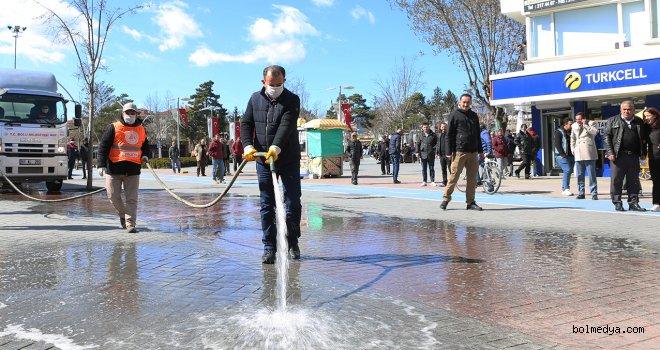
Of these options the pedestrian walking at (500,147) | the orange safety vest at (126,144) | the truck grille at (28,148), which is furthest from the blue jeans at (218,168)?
the orange safety vest at (126,144)

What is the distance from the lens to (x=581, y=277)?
16.3 ft

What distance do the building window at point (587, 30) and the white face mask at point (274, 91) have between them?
17974mm

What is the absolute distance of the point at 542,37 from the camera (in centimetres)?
2161

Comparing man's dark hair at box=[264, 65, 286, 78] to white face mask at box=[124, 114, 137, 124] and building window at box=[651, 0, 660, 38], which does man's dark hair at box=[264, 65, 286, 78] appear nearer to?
white face mask at box=[124, 114, 137, 124]

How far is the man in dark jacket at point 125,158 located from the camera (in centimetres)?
800

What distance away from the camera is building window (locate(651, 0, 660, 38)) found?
18938mm

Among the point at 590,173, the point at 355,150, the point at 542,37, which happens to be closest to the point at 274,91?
the point at 590,173

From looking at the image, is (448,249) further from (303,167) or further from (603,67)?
(303,167)

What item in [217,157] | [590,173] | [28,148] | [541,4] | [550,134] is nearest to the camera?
[590,173]

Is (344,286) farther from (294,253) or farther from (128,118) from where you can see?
(128,118)

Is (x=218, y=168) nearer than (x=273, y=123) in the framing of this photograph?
No

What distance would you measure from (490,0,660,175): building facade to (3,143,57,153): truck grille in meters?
15.6

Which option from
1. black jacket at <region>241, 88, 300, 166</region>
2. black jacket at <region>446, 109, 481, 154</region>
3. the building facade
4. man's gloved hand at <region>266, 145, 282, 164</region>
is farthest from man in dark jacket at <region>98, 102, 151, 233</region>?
the building facade

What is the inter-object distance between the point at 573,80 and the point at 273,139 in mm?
16758
